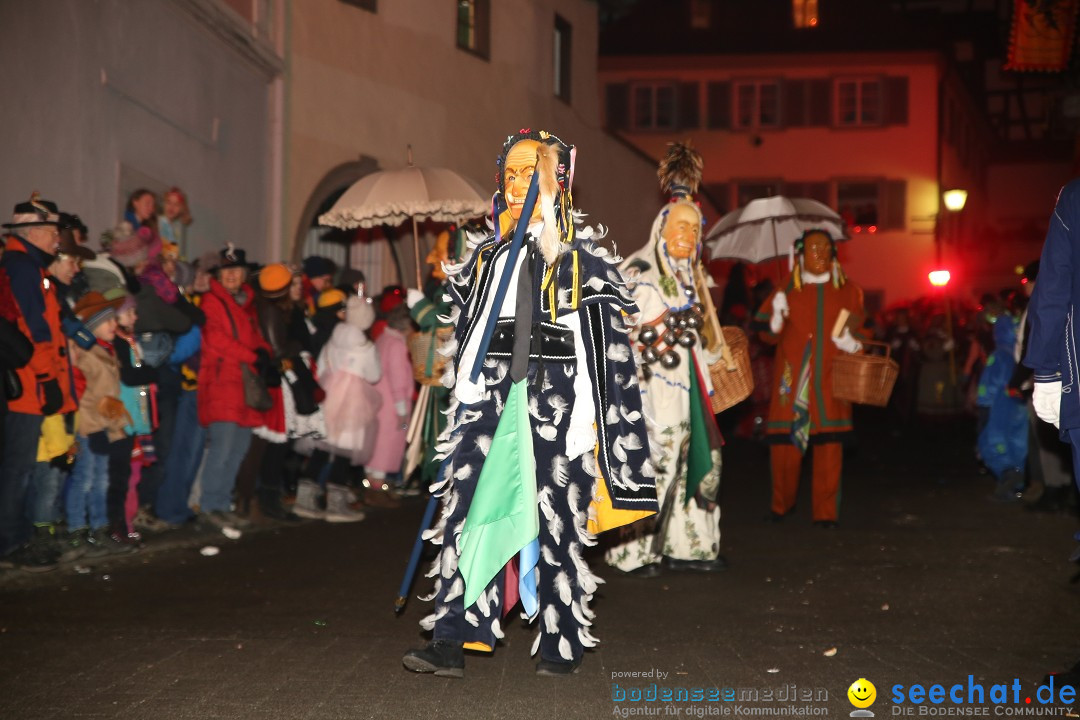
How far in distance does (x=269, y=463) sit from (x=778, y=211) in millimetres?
5950

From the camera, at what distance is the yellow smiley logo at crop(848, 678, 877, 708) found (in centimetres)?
521

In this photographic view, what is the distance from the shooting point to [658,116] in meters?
43.8

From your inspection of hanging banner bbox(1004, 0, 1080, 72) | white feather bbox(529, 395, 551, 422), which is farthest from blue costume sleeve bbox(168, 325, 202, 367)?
hanging banner bbox(1004, 0, 1080, 72)

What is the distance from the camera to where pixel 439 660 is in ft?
18.4

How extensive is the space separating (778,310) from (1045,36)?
743 centimetres

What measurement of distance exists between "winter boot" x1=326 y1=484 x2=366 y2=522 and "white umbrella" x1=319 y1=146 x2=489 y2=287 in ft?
7.78

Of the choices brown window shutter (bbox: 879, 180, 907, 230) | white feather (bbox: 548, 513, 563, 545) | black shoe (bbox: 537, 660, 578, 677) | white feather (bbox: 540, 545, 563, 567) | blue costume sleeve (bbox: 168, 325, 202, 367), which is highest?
brown window shutter (bbox: 879, 180, 907, 230)

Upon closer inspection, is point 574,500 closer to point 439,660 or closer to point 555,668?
point 555,668

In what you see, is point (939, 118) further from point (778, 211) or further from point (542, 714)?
point (542, 714)

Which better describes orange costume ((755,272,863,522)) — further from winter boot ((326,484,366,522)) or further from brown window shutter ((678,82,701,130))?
brown window shutter ((678,82,701,130))

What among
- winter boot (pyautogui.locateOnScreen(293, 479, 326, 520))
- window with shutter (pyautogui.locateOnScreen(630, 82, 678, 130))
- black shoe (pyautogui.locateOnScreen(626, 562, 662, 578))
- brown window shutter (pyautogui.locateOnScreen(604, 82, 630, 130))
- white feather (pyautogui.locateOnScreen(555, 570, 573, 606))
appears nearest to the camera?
white feather (pyautogui.locateOnScreen(555, 570, 573, 606))

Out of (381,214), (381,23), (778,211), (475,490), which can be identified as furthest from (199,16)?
(475,490)

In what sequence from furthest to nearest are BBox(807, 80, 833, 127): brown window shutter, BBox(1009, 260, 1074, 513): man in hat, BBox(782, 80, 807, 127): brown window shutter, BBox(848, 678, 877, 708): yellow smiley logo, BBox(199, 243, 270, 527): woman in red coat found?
1. BBox(782, 80, 807, 127): brown window shutter
2. BBox(807, 80, 833, 127): brown window shutter
3. BBox(1009, 260, 1074, 513): man in hat
4. BBox(199, 243, 270, 527): woman in red coat
5. BBox(848, 678, 877, 708): yellow smiley logo

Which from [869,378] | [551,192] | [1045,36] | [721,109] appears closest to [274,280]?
[869,378]
